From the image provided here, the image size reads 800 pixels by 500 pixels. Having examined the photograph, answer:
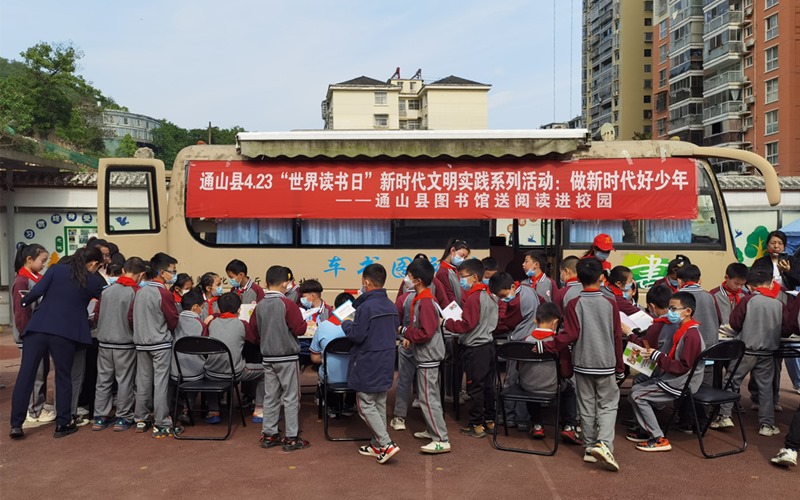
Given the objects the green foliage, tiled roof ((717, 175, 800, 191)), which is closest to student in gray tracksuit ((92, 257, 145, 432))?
tiled roof ((717, 175, 800, 191))

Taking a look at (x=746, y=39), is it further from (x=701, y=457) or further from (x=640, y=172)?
(x=701, y=457)

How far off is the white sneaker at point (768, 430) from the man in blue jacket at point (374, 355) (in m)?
3.52

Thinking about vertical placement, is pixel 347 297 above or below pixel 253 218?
below

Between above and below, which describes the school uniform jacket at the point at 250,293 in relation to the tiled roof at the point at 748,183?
below

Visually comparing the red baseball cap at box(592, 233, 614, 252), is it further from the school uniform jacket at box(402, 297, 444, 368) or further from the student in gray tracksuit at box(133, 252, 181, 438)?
the student in gray tracksuit at box(133, 252, 181, 438)

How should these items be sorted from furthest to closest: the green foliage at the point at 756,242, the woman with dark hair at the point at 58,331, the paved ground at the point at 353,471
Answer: the green foliage at the point at 756,242, the woman with dark hair at the point at 58,331, the paved ground at the point at 353,471

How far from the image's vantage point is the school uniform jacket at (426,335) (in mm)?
5305

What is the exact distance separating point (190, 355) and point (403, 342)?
206cm

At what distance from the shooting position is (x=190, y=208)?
908 centimetres

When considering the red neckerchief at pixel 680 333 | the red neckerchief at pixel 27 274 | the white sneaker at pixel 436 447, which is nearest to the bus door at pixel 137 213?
the red neckerchief at pixel 27 274

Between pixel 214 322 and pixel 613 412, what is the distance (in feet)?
12.0

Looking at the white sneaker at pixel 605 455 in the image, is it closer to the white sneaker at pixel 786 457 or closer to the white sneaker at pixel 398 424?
the white sneaker at pixel 786 457

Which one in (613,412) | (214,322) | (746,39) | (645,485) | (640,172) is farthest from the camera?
(746,39)

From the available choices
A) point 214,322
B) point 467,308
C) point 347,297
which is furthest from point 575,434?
point 214,322
